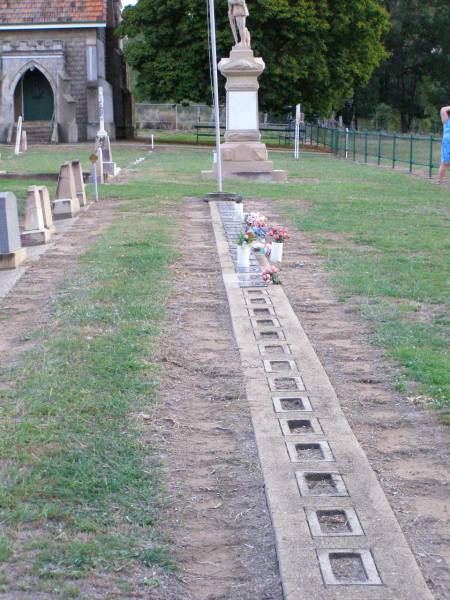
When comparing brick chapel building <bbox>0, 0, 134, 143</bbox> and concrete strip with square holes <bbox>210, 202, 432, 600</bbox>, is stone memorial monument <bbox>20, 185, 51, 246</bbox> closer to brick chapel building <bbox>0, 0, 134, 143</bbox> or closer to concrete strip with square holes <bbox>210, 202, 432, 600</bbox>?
concrete strip with square holes <bbox>210, 202, 432, 600</bbox>

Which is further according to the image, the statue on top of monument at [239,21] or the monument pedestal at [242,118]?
the statue on top of monument at [239,21]

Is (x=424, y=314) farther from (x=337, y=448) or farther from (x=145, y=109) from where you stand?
(x=145, y=109)

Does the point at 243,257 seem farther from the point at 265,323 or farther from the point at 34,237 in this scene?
the point at 34,237

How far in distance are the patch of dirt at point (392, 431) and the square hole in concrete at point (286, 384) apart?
0.90 feet

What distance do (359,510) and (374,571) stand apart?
1.96 feet

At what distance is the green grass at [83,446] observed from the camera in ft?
13.4

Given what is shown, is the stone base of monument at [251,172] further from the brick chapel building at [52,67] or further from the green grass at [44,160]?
the brick chapel building at [52,67]

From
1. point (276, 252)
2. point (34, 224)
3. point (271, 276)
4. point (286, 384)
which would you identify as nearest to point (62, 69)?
point (34, 224)

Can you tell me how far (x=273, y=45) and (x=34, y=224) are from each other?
32.0m

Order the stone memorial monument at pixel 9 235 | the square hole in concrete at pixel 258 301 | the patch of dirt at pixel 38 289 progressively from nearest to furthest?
the patch of dirt at pixel 38 289 → the square hole in concrete at pixel 258 301 → the stone memorial monument at pixel 9 235

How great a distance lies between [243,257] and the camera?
10477mm

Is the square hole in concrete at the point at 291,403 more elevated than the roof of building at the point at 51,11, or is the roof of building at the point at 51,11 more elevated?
the roof of building at the point at 51,11

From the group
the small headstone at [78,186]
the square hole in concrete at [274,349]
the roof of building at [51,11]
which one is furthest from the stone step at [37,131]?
the square hole in concrete at [274,349]

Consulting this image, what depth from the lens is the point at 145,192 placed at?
67.1 feet
